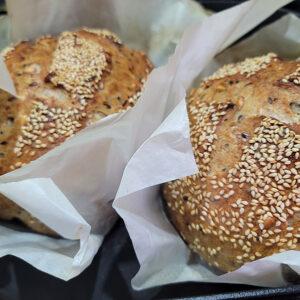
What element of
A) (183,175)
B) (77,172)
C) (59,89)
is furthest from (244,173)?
(59,89)

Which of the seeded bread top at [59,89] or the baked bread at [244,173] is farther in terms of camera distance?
the seeded bread top at [59,89]

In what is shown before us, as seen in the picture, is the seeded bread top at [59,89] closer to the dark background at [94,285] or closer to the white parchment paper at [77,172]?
the white parchment paper at [77,172]

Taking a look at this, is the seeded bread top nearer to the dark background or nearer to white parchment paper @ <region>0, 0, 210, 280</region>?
white parchment paper @ <region>0, 0, 210, 280</region>

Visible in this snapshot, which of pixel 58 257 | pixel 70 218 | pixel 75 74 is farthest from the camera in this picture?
pixel 75 74

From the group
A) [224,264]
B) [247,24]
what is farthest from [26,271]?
[247,24]

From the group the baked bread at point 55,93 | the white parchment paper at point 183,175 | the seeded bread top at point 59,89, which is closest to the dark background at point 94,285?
the white parchment paper at point 183,175

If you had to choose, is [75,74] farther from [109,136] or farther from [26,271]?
[26,271]
